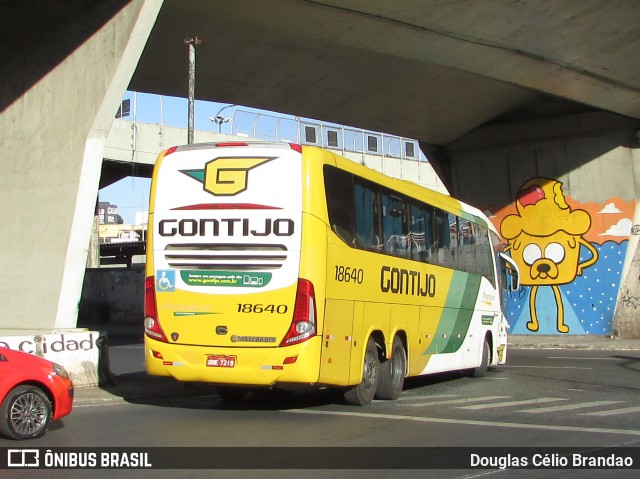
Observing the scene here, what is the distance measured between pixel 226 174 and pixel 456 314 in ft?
21.6

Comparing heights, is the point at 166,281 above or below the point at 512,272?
below

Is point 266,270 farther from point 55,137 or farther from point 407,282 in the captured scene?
point 55,137

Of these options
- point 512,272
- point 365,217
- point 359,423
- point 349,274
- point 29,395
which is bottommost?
point 359,423

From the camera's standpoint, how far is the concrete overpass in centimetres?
1392

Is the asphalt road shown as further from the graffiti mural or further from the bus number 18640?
the graffiti mural

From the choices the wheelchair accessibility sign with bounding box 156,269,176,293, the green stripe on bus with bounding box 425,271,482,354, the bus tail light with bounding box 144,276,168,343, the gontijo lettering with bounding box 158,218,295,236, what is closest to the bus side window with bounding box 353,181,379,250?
the gontijo lettering with bounding box 158,218,295,236

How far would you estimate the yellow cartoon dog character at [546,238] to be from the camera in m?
28.5

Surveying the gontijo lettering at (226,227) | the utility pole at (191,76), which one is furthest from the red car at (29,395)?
the utility pole at (191,76)

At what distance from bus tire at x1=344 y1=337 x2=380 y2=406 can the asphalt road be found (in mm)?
180

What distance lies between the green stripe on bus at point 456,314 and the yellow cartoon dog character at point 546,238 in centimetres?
1254

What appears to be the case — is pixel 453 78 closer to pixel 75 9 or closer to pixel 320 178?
pixel 75 9

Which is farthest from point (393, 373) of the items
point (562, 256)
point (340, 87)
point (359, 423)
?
point (562, 256)

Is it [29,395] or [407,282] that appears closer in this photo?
[29,395]

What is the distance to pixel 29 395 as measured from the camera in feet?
29.4
